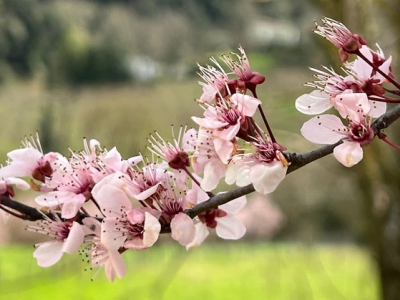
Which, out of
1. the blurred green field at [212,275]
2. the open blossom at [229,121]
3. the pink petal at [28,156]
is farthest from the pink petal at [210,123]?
the blurred green field at [212,275]

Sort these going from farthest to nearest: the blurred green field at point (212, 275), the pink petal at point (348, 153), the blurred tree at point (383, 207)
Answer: the blurred green field at point (212, 275) → the blurred tree at point (383, 207) → the pink petal at point (348, 153)

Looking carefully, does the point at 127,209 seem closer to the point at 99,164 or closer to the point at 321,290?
the point at 99,164

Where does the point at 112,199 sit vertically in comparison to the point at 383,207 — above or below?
above

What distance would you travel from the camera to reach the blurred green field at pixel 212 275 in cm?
108

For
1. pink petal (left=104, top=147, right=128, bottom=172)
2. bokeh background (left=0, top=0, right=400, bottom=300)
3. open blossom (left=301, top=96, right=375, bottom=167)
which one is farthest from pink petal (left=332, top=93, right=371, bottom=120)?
bokeh background (left=0, top=0, right=400, bottom=300)

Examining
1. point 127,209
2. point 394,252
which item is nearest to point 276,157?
point 127,209

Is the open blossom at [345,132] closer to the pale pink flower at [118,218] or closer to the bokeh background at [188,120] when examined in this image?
the pale pink flower at [118,218]

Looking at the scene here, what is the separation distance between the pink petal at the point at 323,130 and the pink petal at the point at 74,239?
A: 0.11 m

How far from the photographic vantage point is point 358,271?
4.20 feet

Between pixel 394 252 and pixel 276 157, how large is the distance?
0.82 metres

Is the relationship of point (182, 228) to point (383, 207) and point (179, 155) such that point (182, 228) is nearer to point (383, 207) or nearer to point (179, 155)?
point (179, 155)

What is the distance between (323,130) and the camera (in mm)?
239

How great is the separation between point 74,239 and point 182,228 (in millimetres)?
50

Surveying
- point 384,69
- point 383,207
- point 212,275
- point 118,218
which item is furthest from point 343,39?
point 212,275
